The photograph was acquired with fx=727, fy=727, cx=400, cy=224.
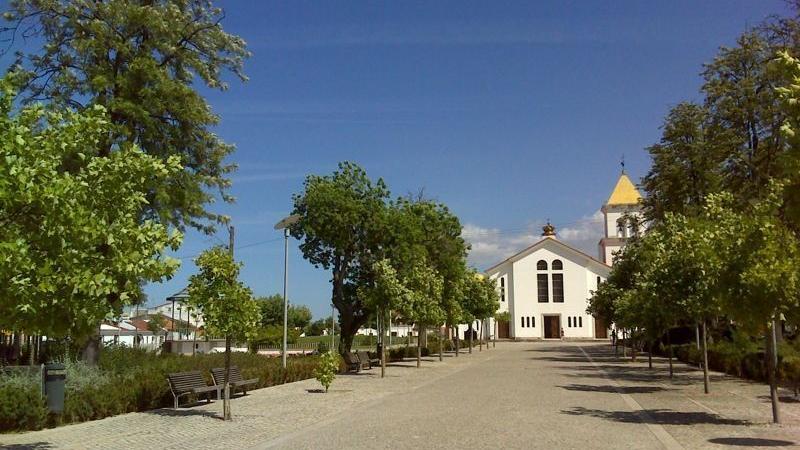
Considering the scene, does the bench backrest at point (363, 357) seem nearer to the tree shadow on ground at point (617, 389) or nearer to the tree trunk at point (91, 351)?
the tree shadow on ground at point (617, 389)

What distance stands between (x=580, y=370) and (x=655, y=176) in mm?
10103

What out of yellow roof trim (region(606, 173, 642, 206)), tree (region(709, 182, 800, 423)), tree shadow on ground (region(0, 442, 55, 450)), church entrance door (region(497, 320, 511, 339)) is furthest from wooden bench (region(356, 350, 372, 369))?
yellow roof trim (region(606, 173, 642, 206))

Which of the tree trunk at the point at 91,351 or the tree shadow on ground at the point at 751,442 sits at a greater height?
the tree trunk at the point at 91,351

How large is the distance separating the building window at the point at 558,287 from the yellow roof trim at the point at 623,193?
14601mm

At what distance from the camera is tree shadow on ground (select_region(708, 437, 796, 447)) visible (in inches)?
442

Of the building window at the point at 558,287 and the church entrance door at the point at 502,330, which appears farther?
the church entrance door at the point at 502,330

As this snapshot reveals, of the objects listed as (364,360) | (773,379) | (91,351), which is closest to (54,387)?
(91,351)

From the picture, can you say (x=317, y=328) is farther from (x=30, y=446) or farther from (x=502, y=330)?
(x=30, y=446)

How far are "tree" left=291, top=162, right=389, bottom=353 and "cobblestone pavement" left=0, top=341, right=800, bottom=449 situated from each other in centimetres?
1122

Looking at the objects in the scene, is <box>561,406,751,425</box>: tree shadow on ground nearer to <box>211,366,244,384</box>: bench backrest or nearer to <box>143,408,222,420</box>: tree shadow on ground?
<box>143,408,222,420</box>: tree shadow on ground

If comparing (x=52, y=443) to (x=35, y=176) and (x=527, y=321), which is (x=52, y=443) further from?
(x=527, y=321)

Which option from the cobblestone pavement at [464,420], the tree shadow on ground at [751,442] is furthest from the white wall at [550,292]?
the tree shadow on ground at [751,442]

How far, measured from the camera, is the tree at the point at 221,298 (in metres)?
15.1

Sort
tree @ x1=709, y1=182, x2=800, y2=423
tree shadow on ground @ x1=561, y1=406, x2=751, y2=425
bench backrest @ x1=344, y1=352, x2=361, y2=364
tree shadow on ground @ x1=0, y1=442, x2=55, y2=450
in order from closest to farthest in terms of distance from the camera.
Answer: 1. tree shadow on ground @ x1=0, y1=442, x2=55, y2=450
2. tree @ x1=709, y1=182, x2=800, y2=423
3. tree shadow on ground @ x1=561, y1=406, x2=751, y2=425
4. bench backrest @ x1=344, y1=352, x2=361, y2=364
